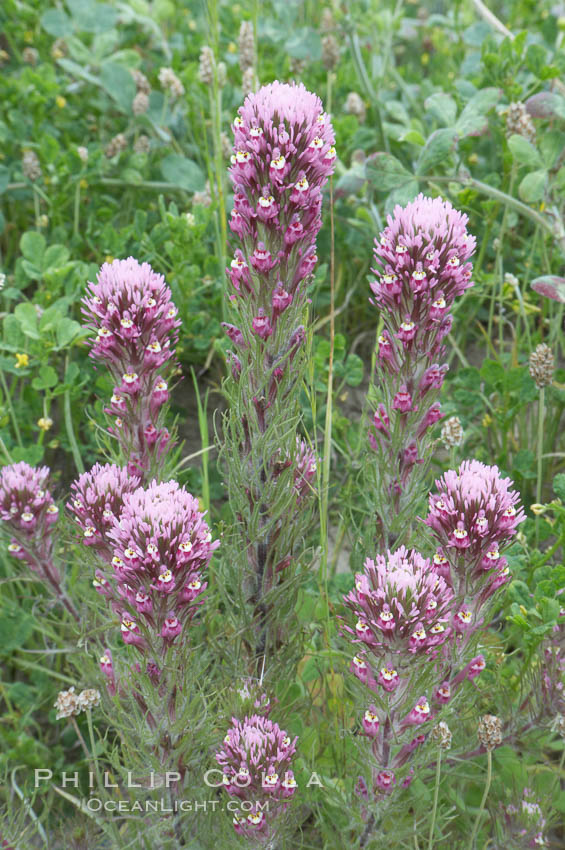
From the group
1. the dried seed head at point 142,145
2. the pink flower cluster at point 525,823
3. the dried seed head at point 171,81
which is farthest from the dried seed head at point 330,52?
the pink flower cluster at point 525,823

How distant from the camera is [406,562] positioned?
5.36 ft

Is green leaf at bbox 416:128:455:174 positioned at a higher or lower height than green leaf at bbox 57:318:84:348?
higher

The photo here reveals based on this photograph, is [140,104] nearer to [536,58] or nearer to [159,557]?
[536,58]

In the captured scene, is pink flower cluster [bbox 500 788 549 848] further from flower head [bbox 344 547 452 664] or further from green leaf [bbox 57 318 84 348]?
green leaf [bbox 57 318 84 348]

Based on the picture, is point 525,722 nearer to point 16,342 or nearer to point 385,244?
point 385,244

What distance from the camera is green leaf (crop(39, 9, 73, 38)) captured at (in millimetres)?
4336

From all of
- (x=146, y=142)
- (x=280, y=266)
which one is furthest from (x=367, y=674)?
(x=146, y=142)

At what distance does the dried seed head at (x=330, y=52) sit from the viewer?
3.83 metres

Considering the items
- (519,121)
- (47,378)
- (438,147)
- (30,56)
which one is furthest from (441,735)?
(30,56)

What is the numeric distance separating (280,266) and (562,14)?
442 cm

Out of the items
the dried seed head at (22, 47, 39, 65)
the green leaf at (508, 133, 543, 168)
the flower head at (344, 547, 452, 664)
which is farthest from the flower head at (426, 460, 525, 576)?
the dried seed head at (22, 47, 39, 65)

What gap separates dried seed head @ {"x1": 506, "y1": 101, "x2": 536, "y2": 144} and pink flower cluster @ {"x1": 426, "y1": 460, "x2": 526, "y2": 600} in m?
1.76

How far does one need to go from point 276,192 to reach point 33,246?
70.8 inches

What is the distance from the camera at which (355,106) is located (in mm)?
3889
